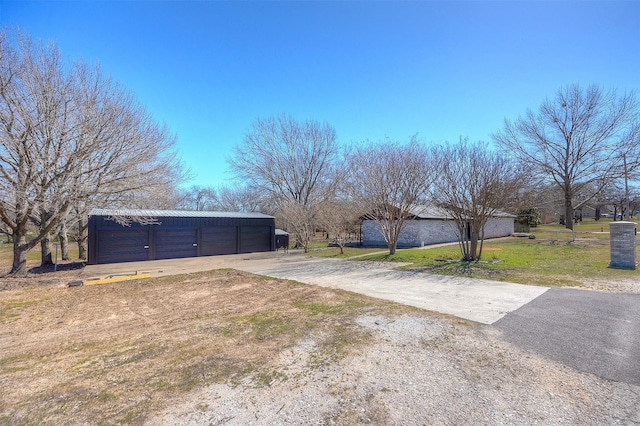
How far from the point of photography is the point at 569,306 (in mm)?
5973

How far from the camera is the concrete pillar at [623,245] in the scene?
997 centimetres

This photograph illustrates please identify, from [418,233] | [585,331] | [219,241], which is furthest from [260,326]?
[418,233]

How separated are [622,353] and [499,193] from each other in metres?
8.76

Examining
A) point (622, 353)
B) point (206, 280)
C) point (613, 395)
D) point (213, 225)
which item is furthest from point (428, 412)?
point (213, 225)

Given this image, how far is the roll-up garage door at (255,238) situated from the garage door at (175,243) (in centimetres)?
310

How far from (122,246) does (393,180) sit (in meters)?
14.2

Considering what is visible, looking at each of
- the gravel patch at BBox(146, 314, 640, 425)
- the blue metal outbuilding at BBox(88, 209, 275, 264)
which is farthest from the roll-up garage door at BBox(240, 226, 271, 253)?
the gravel patch at BBox(146, 314, 640, 425)

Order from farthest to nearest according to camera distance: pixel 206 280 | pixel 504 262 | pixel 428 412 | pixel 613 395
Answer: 1. pixel 504 262
2. pixel 206 280
3. pixel 613 395
4. pixel 428 412

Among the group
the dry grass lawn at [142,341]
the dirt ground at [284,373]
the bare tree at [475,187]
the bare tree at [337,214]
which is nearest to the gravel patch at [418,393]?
the dirt ground at [284,373]

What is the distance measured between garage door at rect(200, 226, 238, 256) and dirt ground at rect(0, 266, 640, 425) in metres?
12.7

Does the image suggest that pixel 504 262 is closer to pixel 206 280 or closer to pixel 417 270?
pixel 417 270

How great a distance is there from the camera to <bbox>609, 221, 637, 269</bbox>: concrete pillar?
9969 millimetres

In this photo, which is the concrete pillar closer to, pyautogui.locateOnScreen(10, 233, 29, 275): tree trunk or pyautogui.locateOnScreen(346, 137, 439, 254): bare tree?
pyautogui.locateOnScreen(346, 137, 439, 254): bare tree

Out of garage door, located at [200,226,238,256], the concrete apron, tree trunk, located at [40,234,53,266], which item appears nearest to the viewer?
the concrete apron
